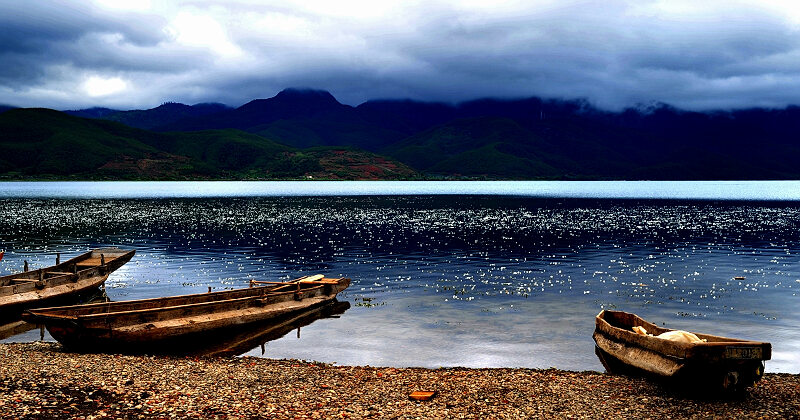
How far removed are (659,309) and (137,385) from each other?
33.0 metres

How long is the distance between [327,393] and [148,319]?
39.2ft

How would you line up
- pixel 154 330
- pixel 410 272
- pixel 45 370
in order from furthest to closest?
pixel 410 272, pixel 154 330, pixel 45 370

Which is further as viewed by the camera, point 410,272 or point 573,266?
point 573,266

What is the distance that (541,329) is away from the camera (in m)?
34.8

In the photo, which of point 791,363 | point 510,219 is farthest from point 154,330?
point 510,219

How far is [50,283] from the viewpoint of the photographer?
3869 centimetres

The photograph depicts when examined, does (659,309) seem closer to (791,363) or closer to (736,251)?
(791,363)

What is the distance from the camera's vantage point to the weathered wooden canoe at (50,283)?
116 feet

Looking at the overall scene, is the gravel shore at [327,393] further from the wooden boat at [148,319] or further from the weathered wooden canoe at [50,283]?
the weathered wooden canoe at [50,283]

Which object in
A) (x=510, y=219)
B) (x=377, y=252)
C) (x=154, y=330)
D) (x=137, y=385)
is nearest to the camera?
A: (x=137, y=385)

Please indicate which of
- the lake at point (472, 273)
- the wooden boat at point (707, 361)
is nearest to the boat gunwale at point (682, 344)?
the wooden boat at point (707, 361)

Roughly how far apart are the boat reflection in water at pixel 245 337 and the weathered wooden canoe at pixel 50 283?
1281cm

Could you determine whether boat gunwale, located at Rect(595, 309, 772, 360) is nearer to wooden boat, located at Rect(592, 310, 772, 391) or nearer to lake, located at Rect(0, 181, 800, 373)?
wooden boat, located at Rect(592, 310, 772, 391)

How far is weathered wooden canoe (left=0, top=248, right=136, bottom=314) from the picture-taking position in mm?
35281
